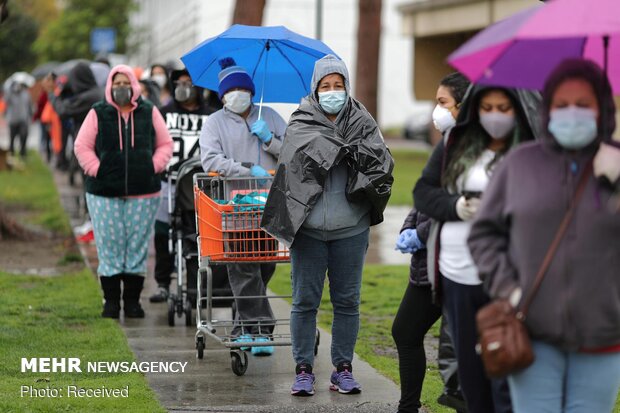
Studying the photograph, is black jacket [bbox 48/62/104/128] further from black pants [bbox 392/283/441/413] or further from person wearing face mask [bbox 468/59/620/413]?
person wearing face mask [bbox 468/59/620/413]

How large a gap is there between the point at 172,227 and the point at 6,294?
87.6 inches

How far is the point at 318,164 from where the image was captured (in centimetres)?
718

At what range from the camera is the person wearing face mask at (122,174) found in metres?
10.1

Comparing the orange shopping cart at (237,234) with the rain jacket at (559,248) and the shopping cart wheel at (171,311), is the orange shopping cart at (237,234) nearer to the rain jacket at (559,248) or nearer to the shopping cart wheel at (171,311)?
the shopping cart wheel at (171,311)

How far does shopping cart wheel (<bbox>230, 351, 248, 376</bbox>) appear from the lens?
8.07 metres

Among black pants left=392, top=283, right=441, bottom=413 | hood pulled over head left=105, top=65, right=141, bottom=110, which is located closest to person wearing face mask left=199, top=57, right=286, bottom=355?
hood pulled over head left=105, top=65, right=141, bottom=110

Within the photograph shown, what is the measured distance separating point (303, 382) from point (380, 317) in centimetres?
328

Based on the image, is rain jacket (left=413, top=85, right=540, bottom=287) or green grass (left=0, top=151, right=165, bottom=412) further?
green grass (left=0, top=151, right=165, bottom=412)

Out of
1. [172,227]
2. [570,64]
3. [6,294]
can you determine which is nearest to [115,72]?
[172,227]

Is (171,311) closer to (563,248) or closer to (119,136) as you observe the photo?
(119,136)

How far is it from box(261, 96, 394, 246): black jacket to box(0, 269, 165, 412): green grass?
53.1 inches

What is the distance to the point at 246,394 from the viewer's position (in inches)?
298

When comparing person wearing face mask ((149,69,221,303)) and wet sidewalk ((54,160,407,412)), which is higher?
person wearing face mask ((149,69,221,303))

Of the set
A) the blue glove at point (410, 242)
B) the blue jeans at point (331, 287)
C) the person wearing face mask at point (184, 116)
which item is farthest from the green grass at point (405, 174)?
the blue glove at point (410, 242)
